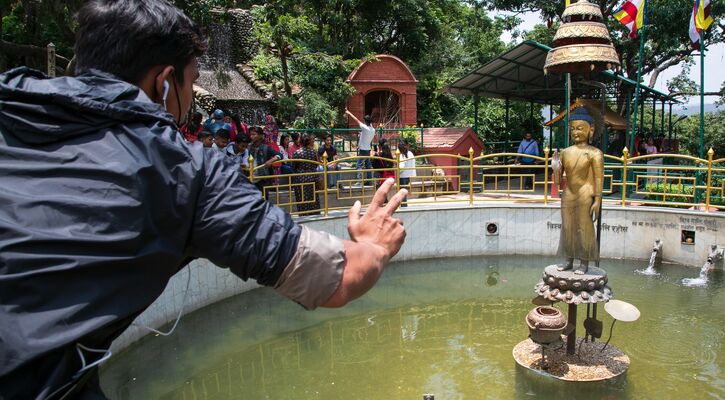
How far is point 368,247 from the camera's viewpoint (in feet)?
3.98

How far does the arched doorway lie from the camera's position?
1727 cm

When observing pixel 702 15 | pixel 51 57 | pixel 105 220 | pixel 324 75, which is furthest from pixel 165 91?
pixel 324 75

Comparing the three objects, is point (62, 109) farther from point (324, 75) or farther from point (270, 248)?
point (324, 75)

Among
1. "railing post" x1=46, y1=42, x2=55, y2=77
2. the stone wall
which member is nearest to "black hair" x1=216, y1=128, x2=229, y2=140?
"railing post" x1=46, y1=42, x2=55, y2=77

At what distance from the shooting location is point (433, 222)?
9328 millimetres

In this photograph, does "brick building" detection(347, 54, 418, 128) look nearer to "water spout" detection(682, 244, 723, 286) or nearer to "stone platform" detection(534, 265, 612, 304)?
"water spout" detection(682, 244, 723, 286)

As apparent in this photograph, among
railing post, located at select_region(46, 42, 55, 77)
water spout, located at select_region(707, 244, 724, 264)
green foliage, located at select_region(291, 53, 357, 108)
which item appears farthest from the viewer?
green foliage, located at select_region(291, 53, 357, 108)

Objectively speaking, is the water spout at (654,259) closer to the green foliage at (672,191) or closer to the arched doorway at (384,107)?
the green foliage at (672,191)

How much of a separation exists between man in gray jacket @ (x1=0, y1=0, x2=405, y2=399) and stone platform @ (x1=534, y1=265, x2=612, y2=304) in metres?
4.09

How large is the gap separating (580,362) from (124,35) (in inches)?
192

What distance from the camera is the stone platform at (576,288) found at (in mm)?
4805

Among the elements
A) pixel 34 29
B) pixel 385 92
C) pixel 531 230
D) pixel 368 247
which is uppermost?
pixel 34 29

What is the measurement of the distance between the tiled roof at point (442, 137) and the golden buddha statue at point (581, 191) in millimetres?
7452

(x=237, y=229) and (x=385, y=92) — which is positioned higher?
(x=385, y=92)
